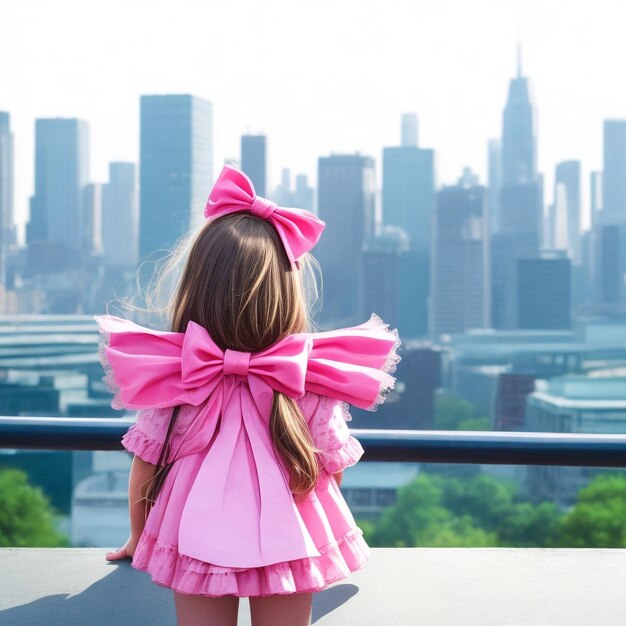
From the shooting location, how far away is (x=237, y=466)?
1162 millimetres

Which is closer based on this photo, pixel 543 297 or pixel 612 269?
pixel 543 297

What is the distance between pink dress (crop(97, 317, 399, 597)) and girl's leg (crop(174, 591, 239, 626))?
2.0 inches

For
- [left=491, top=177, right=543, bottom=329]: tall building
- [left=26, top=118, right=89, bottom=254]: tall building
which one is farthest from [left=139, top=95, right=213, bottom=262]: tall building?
[left=491, top=177, right=543, bottom=329]: tall building

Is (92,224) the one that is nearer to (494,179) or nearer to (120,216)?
(120,216)

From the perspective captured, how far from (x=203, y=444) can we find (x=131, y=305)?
248mm

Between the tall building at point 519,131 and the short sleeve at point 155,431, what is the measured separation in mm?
46618

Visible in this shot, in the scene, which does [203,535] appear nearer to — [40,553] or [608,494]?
[40,553]

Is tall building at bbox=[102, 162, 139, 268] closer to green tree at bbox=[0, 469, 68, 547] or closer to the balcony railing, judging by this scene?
green tree at bbox=[0, 469, 68, 547]

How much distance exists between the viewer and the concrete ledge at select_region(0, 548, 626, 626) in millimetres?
1433

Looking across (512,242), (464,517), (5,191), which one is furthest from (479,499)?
(5,191)

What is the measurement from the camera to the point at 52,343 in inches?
1448

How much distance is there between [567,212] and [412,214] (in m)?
8.37

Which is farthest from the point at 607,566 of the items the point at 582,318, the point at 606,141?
the point at 606,141

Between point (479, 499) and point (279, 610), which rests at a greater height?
point (279, 610)
